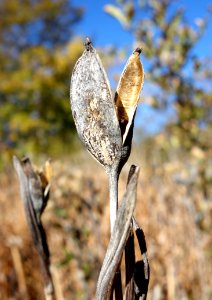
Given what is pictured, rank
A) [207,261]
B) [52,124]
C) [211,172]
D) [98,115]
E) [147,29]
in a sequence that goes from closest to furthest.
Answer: [98,115] < [207,261] < [211,172] < [147,29] < [52,124]

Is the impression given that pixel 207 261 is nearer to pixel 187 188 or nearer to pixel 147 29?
pixel 187 188

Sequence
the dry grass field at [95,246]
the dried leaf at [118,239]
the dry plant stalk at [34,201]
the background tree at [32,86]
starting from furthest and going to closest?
the background tree at [32,86], the dry grass field at [95,246], the dry plant stalk at [34,201], the dried leaf at [118,239]

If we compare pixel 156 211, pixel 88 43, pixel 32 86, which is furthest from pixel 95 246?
pixel 32 86

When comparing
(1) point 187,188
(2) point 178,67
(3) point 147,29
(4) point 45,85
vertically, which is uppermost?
(4) point 45,85

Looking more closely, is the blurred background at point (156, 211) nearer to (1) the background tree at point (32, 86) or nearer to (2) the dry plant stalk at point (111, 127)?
(2) the dry plant stalk at point (111, 127)

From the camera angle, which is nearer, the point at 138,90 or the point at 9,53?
the point at 138,90

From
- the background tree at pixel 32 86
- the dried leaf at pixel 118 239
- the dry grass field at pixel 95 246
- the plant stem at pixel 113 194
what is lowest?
the dried leaf at pixel 118 239

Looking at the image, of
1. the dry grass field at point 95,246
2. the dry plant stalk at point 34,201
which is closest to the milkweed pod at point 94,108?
the dry plant stalk at point 34,201

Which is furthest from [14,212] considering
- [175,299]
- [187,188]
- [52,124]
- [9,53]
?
[9,53]

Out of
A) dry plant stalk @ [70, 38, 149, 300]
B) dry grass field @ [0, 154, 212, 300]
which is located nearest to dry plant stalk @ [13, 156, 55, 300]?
dry plant stalk @ [70, 38, 149, 300]
